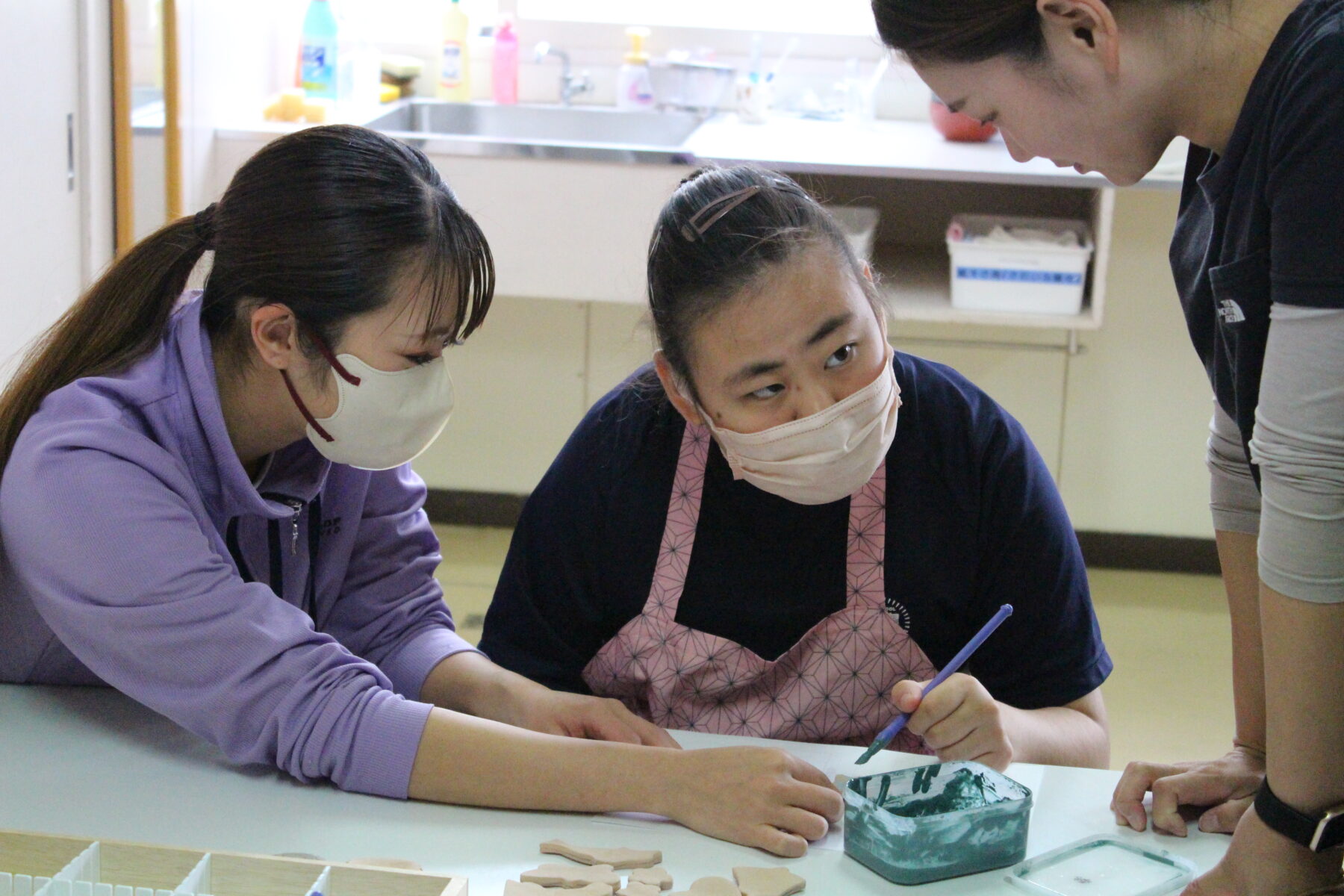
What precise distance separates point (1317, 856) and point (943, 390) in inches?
24.8

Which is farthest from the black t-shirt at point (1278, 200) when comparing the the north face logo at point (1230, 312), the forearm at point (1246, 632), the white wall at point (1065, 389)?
the white wall at point (1065, 389)

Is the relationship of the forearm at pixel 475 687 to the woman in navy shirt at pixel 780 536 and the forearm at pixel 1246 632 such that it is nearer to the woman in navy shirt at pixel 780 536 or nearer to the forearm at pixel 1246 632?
the woman in navy shirt at pixel 780 536

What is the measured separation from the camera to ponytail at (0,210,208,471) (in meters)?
1.25

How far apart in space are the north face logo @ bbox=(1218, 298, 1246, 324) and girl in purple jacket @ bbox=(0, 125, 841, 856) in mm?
474

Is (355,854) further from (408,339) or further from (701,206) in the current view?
(701,206)

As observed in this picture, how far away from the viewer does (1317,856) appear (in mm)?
914

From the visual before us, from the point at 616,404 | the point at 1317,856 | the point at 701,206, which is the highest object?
the point at 701,206

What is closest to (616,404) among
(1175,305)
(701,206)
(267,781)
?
(701,206)

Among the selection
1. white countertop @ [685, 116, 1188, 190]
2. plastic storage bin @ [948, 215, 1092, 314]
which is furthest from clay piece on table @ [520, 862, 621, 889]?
plastic storage bin @ [948, 215, 1092, 314]

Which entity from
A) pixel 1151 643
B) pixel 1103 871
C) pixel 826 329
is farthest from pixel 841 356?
pixel 1151 643

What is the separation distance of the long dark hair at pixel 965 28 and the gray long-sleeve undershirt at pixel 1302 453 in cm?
25

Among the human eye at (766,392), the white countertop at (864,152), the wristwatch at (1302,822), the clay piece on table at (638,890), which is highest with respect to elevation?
the white countertop at (864,152)

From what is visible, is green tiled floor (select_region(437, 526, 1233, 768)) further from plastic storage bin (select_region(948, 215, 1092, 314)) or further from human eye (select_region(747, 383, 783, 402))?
human eye (select_region(747, 383, 783, 402))

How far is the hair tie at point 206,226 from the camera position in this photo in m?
1.32
